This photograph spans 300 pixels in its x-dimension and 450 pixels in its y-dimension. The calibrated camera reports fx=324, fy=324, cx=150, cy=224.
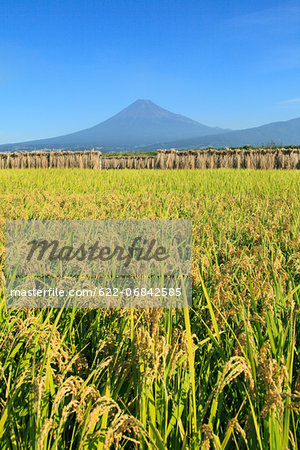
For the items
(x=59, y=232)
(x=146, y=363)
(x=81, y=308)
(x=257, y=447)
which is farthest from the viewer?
(x=59, y=232)

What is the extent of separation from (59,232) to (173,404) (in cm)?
163

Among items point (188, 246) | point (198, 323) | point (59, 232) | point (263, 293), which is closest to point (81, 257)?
point (59, 232)

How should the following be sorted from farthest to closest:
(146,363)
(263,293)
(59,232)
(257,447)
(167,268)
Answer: (59,232) < (167,268) < (263,293) < (146,363) < (257,447)

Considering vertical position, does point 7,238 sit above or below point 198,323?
above

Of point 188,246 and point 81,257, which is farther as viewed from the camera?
point 188,246

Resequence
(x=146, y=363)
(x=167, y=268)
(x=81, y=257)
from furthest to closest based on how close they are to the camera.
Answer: (x=81, y=257) → (x=167, y=268) → (x=146, y=363)

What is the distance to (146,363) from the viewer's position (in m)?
0.81

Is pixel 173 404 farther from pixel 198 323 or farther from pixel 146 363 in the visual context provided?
pixel 198 323

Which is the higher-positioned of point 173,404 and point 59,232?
point 59,232

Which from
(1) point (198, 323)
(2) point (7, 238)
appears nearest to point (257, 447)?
(1) point (198, 323)

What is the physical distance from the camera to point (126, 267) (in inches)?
65.6

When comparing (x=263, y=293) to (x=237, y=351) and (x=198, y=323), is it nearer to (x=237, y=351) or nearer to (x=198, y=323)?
(x=198, y=323)

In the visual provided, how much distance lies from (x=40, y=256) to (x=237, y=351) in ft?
4.23

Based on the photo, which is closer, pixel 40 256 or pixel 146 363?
pixel 146 363
